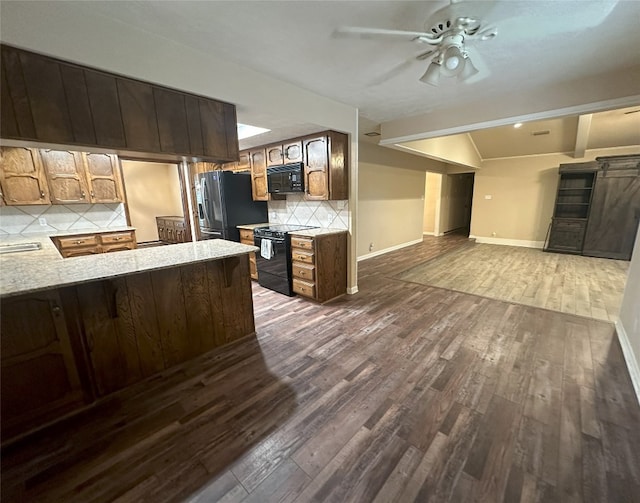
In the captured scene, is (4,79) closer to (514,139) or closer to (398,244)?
(398,244)

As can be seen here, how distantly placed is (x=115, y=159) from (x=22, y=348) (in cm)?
351

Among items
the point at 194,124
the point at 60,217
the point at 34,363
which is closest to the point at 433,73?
the point at 194,124

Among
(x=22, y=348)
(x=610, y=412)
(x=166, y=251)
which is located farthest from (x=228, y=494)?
(x=610, y=412)

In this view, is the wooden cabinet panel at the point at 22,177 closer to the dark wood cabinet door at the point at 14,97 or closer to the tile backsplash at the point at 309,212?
the dark wood cabinet door at the point at 14,97

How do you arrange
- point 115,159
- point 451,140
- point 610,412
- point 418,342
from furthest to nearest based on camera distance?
point 451,140
point 115,159
point 418,342
point 610,412

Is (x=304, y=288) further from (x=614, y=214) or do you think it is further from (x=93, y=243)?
(x=614, y=214)

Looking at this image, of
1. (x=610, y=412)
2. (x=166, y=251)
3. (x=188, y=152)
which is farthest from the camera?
(x=166, y=251)

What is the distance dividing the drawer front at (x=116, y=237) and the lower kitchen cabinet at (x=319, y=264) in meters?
2.74

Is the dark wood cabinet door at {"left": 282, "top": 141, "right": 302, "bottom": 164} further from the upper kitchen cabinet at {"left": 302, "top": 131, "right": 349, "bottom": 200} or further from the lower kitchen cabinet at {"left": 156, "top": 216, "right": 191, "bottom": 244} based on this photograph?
the lower kitchen cabinet at {"left": 156, "top": 216, "right": 191, "bottom": 244}

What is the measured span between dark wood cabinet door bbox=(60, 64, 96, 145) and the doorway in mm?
5696

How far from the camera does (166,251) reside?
89.2 inches

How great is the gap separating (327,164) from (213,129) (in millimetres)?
1558

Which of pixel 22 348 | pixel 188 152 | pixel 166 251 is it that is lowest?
pixel 22 348

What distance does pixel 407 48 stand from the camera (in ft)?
6.38
